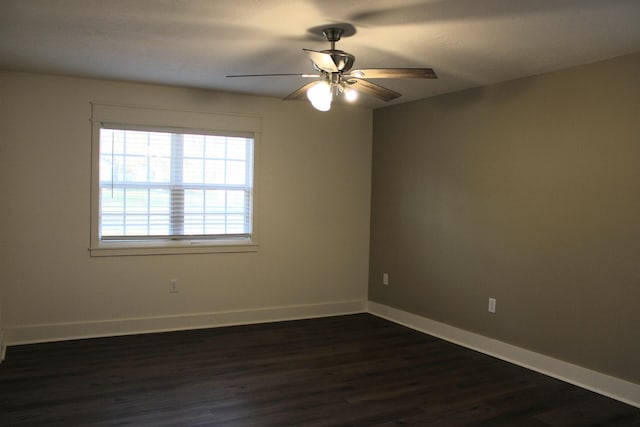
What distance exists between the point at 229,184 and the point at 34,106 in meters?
1.78

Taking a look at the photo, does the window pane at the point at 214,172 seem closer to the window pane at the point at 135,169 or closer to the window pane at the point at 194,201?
the window pane at the point at 194,201

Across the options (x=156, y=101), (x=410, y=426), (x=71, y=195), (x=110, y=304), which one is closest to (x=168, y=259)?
(x=110, y=304)

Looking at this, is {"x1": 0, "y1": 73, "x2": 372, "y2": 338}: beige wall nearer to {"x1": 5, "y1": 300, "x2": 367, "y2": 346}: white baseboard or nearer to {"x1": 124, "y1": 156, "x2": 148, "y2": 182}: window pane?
{"x1": 5, "y1": 300, "x2": 367, "y2": 346}: white baseboard

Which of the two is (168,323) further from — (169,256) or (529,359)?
(529,359)

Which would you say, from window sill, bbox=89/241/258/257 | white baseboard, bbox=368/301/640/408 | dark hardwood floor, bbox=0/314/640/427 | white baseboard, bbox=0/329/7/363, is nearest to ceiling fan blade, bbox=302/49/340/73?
dark hardwood floor, bbox=0/314/640/427

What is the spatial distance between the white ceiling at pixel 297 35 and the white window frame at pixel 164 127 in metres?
0.41

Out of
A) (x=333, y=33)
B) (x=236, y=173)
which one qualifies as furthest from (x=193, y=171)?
(x=333, y=33)

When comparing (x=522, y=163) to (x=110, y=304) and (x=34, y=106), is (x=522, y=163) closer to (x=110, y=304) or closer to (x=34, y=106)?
(x=110, y=304)

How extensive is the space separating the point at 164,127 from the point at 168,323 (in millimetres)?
1819

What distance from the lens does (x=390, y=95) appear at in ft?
10.9

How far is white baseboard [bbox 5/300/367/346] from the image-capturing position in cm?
423

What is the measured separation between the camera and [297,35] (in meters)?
3.05

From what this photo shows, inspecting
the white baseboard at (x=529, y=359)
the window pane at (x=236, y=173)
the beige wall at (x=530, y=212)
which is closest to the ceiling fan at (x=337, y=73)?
the beige wall at (x=530, y=212)

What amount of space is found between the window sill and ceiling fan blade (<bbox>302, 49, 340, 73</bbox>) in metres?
2.51
